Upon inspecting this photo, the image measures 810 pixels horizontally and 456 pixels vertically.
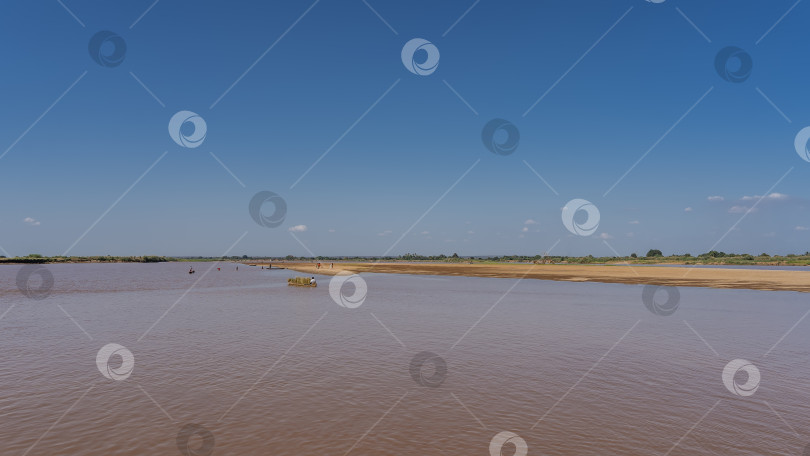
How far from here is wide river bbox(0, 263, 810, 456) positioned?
9609 millimetres

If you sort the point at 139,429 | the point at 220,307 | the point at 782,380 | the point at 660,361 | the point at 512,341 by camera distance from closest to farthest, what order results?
the point at 139,429 → the point at 782,380 → the point at 660,361 → the point at 512,341 → the point at 220,307

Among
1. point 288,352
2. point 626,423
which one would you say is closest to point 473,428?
point 626,423

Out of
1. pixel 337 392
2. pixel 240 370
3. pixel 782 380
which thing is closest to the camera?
pixel 337 392

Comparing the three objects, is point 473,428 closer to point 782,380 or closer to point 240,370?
point 240,370

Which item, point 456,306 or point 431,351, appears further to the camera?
point 456,306

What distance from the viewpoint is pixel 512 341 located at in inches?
821

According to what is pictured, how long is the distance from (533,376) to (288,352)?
1057cm
